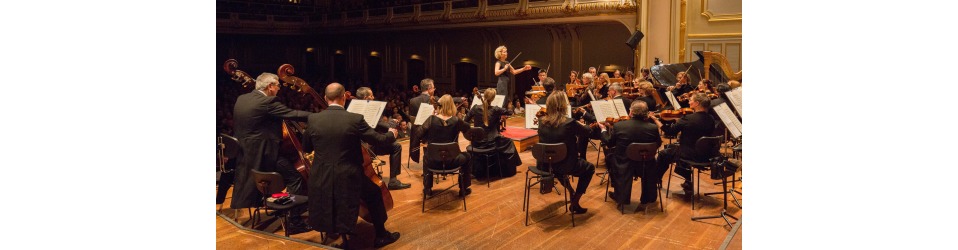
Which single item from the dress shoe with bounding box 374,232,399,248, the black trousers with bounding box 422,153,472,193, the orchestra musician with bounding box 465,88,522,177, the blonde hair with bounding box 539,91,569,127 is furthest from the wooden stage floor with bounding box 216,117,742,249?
the blonde hair with bounding box 539,91,569,127

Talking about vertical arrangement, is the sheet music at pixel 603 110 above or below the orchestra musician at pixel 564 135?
above

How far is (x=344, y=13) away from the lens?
20.2 m

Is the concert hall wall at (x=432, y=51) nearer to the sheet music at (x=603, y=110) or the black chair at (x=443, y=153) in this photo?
the sheet music at (x=603, y=110)

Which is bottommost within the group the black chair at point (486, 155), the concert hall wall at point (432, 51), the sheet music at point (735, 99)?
the black chair at point (486, 155)

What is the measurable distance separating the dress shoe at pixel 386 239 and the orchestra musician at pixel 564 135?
1.41 metres

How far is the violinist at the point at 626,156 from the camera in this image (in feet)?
16.9

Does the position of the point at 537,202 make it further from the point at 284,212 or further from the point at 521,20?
the point at 521,20

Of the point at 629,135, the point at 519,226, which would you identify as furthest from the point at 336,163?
the point at 629,135

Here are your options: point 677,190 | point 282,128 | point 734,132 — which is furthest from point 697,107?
point 282,128

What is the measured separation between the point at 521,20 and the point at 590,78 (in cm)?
780

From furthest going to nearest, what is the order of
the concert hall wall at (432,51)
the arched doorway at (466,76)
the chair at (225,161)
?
the arched doorway at (466,76), the concert hall wall at (432,51), the chair at (225,161)

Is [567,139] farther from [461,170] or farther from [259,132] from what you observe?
[259,132]

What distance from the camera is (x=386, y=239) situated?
4570mm

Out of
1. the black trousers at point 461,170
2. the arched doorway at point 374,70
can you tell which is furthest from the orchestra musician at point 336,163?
the arched doorway at point 374,70
